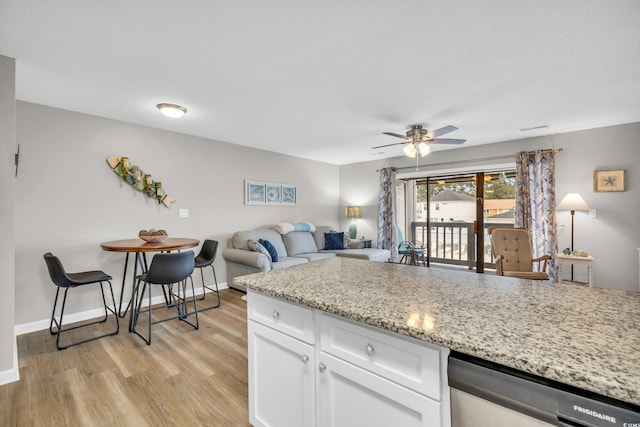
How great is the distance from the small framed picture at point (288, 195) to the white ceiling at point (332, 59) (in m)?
2.08

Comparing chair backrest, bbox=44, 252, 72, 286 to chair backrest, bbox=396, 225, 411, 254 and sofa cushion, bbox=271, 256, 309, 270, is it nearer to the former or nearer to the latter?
sofa cushion, bbox=271, 256, 309, 270

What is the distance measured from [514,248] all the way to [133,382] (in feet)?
14.5

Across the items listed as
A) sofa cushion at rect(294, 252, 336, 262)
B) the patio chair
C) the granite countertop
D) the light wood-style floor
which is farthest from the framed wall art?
the granite countertop

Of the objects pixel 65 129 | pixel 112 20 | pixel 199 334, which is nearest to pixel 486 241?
pixel 199 334

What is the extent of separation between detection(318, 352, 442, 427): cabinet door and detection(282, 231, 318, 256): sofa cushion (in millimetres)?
3959

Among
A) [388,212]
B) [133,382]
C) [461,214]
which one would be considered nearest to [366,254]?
Result: [388,212]

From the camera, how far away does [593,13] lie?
66.9 inches

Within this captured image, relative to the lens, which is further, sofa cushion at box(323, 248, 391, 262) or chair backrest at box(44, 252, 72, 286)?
sofa cushion at box(323, 248, 391, 262)

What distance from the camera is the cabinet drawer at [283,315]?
1.27m

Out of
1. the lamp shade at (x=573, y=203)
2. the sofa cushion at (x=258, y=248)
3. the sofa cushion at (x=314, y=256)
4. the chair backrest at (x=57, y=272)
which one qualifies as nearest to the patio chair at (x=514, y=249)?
the lamp shade at (x=573, y=203)

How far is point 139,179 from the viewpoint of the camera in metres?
3.67

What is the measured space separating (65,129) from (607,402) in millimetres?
4515

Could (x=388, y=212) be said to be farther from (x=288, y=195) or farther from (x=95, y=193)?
(x=95, y=193)

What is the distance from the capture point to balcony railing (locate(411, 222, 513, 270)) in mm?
5957
